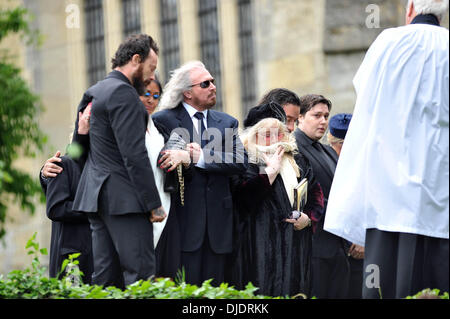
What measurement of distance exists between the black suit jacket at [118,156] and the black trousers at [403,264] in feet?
5.01

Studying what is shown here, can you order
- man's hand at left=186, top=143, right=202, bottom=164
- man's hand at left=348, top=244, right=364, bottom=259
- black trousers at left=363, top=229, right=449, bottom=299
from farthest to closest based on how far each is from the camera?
1. man's hand at left=348, top=244, right=364, bottom=259
2. man's hand at left=186, top=143, right=202, bottom=164
3. black trousers at left=363, top=229, right=449, bottom=299

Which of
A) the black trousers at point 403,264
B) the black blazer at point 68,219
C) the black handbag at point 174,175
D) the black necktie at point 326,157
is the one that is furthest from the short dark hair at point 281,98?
the black trousers at point 403,264

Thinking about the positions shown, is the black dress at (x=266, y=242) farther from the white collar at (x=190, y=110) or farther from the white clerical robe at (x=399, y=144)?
the white clerical robe at (x=399, y=144)

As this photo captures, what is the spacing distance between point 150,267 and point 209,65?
66.7ft

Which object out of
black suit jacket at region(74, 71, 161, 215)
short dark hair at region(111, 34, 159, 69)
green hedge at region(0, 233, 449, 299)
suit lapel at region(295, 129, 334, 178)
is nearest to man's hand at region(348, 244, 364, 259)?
suit lapel at region(295, 129, 334, 178)

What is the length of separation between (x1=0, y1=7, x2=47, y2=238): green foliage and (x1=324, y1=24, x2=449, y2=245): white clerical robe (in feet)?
51.0

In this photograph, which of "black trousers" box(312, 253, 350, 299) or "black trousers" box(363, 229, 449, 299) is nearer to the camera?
"black trousers" box(363, 229, 449, 299)

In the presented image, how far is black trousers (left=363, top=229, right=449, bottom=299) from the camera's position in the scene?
24.1ft

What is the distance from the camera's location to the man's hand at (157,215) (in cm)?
785

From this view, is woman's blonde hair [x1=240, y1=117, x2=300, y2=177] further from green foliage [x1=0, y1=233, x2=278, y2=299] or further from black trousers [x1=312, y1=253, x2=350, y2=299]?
green foliage [x1=0, y1=233, x2=278, y2=299]

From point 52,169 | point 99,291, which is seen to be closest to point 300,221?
point 52,169
